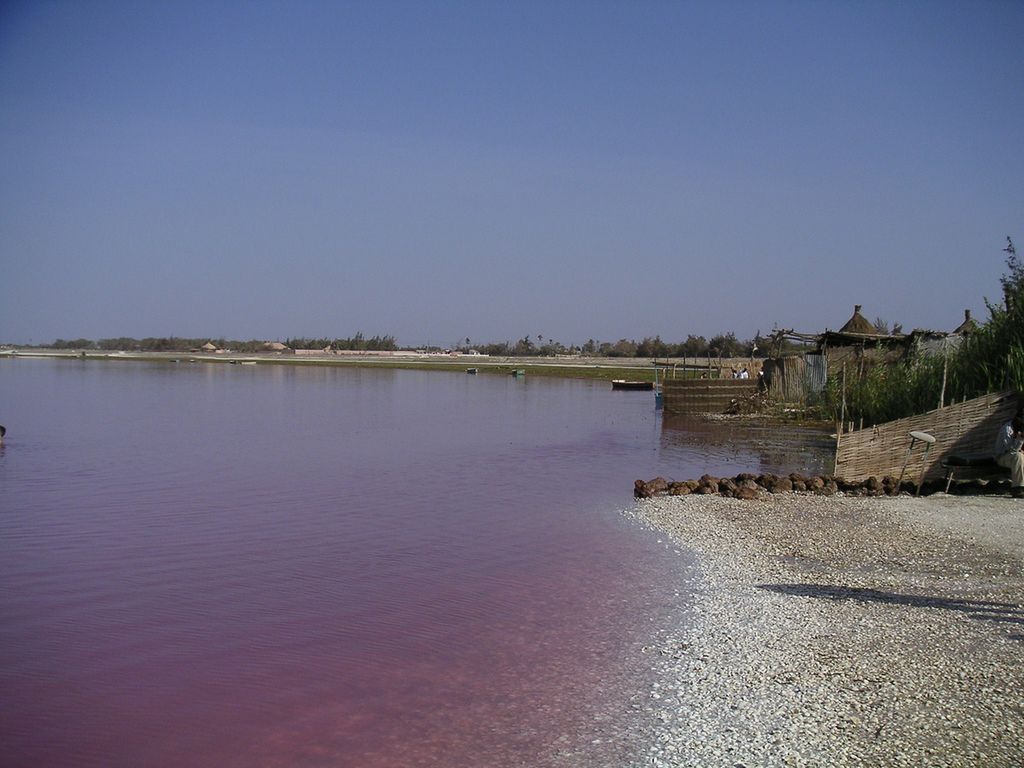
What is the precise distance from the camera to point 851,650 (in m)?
8.08

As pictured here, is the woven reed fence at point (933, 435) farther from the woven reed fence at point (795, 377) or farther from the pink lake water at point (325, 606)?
the woven reed fence at point (795, 377)

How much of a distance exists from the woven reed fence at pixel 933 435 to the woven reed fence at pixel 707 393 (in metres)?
19.9

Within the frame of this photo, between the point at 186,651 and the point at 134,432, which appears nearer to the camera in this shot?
the point at 186,651

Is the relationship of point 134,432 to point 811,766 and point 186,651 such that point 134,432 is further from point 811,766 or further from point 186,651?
point 811,766

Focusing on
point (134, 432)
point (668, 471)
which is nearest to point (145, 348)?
point (134, 432)

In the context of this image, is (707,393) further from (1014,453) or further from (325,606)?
(325,606)

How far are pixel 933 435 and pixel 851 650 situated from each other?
10.8m

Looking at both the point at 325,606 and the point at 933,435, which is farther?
the point at 933,435

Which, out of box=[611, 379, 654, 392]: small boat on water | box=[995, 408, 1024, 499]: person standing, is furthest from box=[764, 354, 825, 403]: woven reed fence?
box=[611, 379, 654, 392]: small boat on water

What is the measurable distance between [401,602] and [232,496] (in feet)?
25.9

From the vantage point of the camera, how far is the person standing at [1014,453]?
15547mm

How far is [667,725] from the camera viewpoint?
6.82m

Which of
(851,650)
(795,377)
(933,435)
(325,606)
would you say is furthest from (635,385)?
(851,650)

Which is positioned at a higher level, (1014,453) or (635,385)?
(1014,453)
